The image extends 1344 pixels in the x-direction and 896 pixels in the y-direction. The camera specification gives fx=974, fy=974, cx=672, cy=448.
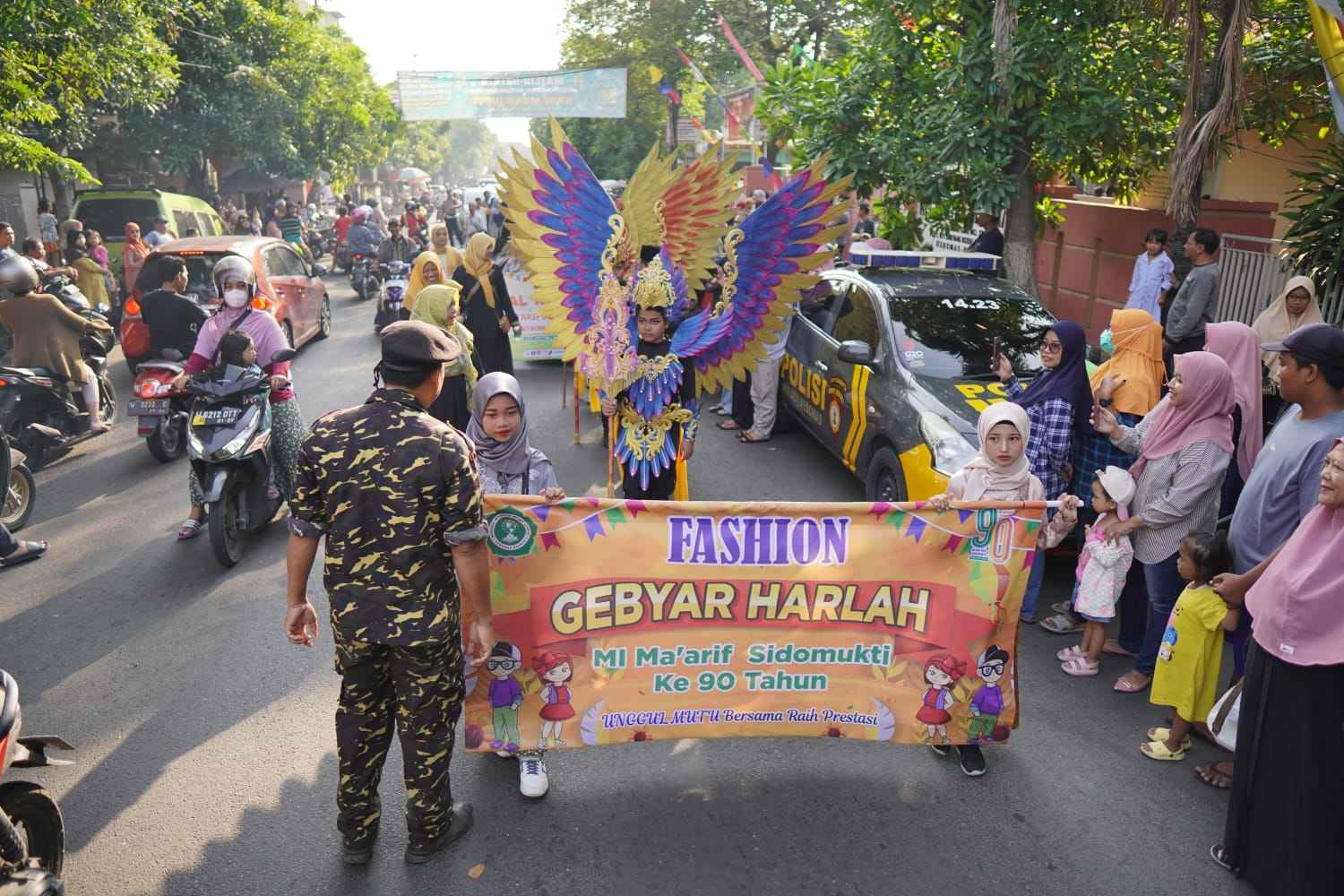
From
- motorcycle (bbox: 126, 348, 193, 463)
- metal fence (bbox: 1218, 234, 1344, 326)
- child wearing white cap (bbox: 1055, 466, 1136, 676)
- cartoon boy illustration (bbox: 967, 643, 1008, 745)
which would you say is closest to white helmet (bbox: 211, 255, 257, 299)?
motorcycle (bbox: 126, 348, 193, 463)

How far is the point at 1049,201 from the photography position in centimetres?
1186

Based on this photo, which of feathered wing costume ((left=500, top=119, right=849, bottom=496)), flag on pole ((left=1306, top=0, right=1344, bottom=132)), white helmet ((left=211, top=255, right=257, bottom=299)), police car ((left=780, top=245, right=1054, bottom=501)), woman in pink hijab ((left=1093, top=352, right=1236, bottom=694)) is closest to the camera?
woman in pink hijab ((left=1093, top=352, right=1236, bottom=694))

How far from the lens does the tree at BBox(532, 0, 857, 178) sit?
2670 centimetres

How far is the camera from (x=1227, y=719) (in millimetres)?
3896

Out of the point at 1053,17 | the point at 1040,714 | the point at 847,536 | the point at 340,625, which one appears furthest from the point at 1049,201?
the point at 340,625

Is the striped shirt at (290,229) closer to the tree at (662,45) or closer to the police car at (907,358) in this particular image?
the tree at (662,45)

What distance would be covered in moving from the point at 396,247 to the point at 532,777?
15.1 m

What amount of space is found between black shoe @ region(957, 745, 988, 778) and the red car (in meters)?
7.57

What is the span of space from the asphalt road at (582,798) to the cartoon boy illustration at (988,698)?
0.89ft

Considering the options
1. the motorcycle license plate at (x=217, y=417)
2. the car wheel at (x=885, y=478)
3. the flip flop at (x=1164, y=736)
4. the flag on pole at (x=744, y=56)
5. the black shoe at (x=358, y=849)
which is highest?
the flag on pole at (x=744, y=56)

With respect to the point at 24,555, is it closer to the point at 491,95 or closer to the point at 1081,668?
the point at 1081,668

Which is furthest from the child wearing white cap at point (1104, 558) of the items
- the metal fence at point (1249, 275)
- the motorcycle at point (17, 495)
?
the motorcycle at point (17, 495)

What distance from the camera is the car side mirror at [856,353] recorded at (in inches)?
264

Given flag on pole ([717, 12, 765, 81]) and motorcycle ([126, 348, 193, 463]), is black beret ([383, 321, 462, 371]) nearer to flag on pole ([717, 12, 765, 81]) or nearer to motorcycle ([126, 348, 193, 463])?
motorcycle ([126, 348, 193, 463])
